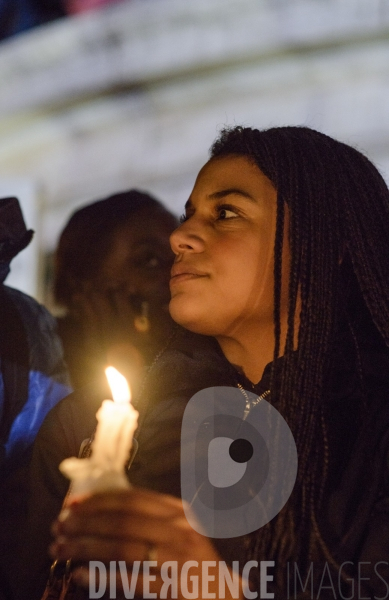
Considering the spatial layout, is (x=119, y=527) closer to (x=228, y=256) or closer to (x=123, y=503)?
(x=123, y=503)

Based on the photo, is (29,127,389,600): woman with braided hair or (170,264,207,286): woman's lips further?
(170,264,207,286): woman's lips

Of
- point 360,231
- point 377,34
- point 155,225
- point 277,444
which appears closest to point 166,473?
point 277,444

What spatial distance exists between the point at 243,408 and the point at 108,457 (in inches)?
34.0

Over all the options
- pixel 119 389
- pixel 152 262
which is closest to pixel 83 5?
pixel 152 262

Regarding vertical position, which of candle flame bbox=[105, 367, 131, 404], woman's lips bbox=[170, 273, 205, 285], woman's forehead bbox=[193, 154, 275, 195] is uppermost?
woman's forehead bbox=[193, 154, 275, 195]

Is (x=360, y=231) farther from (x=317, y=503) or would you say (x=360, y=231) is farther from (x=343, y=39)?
(x=343, y=39)

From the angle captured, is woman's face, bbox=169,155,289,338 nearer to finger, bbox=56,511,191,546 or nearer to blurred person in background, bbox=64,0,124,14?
finger, bbox=56,511,191,546

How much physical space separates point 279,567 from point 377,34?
3.36 metres

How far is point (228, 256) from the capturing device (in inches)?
69.6

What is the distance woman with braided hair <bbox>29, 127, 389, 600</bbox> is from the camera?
4.86 ft

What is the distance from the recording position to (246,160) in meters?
1.96

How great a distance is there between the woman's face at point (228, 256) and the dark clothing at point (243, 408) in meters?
0.15

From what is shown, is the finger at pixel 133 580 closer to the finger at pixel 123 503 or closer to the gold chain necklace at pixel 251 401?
the finger at pixel 123 503

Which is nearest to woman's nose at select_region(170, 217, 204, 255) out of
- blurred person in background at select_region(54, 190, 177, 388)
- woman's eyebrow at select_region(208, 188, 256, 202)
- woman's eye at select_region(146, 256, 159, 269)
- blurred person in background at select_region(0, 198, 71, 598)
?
woman's eyebrow at select_region(208, 188, 256, 202)
